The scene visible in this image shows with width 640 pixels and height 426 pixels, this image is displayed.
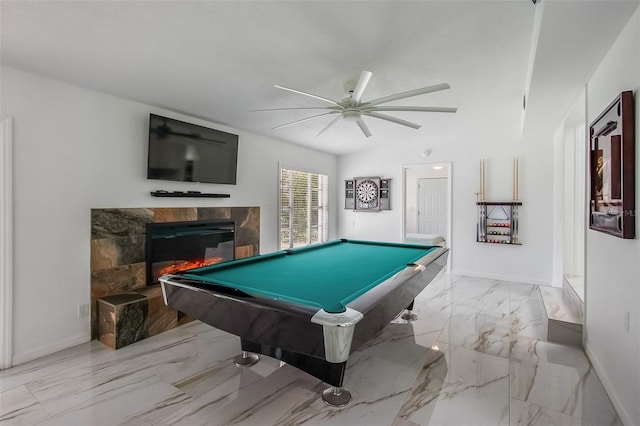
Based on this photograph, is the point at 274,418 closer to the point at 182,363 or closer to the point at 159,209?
the point at 182,363

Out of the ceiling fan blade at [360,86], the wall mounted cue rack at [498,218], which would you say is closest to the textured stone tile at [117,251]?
the ceiling fan blade at [360,86]

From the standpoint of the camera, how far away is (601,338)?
233 cm

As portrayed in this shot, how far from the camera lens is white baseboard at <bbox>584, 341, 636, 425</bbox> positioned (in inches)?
70.3

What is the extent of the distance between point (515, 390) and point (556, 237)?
11.6ft

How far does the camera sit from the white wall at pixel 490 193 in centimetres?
496

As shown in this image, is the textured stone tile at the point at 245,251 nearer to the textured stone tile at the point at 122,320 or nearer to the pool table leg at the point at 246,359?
the textured stone tile at the point at 122,320

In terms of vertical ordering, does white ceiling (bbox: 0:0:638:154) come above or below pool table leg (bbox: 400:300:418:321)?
above

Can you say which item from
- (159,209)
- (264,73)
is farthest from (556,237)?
(159,209)

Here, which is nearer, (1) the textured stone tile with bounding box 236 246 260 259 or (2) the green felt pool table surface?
(2) the green felt pool table surface

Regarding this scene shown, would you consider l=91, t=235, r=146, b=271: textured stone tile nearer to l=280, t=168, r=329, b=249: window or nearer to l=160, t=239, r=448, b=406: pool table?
l=160, t=239, r=448, b=406: pool table

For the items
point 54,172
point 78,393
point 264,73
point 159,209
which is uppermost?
point 264,73

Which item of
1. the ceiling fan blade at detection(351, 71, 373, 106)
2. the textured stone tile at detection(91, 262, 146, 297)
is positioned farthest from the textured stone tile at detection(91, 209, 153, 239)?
the ceiling fan blade at detection(351, 71, 373, 106)

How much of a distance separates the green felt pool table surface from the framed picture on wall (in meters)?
1.34

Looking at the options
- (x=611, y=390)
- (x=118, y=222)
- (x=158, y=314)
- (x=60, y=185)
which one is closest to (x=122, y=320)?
(x=158, y=314)
